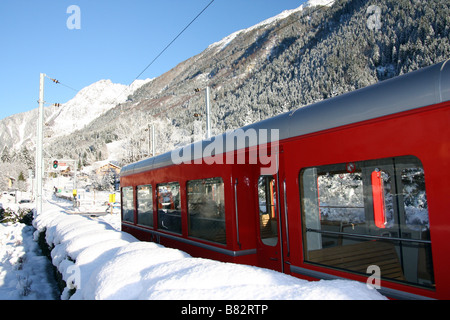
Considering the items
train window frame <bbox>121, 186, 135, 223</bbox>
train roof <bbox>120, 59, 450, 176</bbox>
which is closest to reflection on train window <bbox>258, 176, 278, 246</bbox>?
train roof <bbox>120, 59, 450, 176</bbox>

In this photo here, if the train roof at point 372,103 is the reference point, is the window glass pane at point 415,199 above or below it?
below

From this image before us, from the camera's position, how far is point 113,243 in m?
5.63

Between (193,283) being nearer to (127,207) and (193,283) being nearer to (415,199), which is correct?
(415,199)

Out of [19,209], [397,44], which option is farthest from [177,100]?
[19,209]

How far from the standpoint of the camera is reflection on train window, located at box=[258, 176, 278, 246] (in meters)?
5.16

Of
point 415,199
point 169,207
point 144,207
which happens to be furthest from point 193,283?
point 144,207

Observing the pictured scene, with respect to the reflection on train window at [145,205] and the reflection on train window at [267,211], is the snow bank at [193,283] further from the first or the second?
the reflection on train window at [145,205]

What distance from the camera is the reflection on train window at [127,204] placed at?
1003 centimetres

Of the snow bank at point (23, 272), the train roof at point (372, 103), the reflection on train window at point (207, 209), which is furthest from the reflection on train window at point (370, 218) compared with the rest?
the snow bank at point (23, 272)

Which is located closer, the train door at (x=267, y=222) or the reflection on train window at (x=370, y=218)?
the reflection on train window at (x=370, y=218)

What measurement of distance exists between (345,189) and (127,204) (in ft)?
26.0

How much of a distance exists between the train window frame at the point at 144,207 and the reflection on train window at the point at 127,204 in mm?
550

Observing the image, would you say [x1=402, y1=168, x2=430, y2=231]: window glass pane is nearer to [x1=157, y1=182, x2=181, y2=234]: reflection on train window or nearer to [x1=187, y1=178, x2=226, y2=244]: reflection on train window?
[x1=187, y1=178, x2=226, y2=244]: reflection on train window

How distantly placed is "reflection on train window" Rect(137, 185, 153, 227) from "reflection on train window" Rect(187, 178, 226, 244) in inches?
91.2
